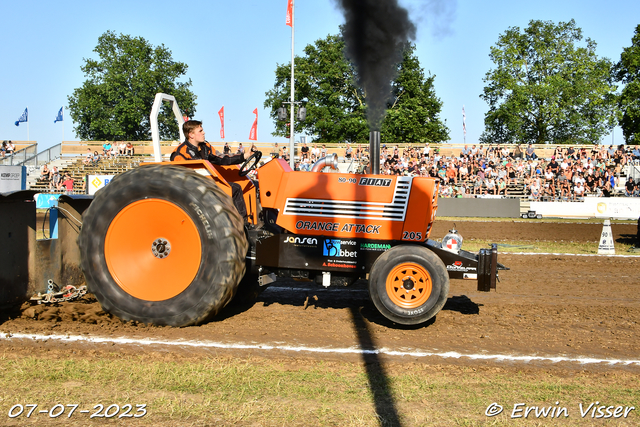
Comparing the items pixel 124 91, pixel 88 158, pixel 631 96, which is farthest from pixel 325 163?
pixel 124 91

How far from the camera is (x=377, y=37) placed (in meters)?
9.80

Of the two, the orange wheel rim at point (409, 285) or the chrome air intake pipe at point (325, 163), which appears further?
the chrome air intake pipe at point (325, 163)

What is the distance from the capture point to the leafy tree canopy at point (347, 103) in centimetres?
3947

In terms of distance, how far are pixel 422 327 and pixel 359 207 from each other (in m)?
1.42

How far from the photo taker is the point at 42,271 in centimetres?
619

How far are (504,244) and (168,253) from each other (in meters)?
10.8

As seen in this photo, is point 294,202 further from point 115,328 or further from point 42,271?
point 42,271

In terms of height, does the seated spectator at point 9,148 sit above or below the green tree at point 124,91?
below

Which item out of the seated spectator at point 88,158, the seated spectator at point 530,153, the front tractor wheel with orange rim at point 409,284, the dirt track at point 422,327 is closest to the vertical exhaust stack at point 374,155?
the front tractor wheel with orange rim at point 409,284

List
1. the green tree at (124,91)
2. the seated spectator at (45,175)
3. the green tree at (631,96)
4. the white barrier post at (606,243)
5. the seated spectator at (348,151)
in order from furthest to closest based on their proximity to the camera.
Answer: the green tree at (124,91)
the green tree at (631,96)
the seated spectator at (348,151)
the seated spectator at (45,175)
the white barrier post at (606,243)

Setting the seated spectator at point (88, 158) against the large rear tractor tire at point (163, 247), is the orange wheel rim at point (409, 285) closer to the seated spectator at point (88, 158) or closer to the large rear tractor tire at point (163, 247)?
the large rear tractor tire at point (163, 247)

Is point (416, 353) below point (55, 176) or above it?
below

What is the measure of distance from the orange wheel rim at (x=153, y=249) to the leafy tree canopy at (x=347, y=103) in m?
34.4

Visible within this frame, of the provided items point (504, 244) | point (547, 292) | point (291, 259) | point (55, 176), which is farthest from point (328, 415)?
point (55, 176)
